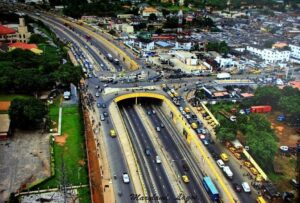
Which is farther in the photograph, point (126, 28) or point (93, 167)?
point (126, 28)

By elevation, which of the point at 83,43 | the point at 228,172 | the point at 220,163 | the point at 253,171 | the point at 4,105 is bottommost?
the point at 253,171

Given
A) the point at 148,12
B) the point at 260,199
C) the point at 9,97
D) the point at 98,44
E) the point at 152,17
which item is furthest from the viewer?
the point at 148,12

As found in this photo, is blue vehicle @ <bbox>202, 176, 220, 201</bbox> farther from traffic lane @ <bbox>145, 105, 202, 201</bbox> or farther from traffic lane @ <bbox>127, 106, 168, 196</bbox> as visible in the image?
traffic lane @ <bbox>127, 106, 168, 196</bbox>

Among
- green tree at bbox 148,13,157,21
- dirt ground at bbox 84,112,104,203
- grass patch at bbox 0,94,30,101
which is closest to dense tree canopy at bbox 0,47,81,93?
grass patch at bbox 0,94,30,101

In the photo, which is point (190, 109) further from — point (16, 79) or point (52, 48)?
point (52, 48)

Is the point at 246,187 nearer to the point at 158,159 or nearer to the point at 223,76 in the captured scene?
the point at 158,159

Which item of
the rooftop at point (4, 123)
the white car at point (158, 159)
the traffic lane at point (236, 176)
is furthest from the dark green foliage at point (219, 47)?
the rooftop at point (4, 123)

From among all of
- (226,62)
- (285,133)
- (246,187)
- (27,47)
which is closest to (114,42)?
(27,47)
